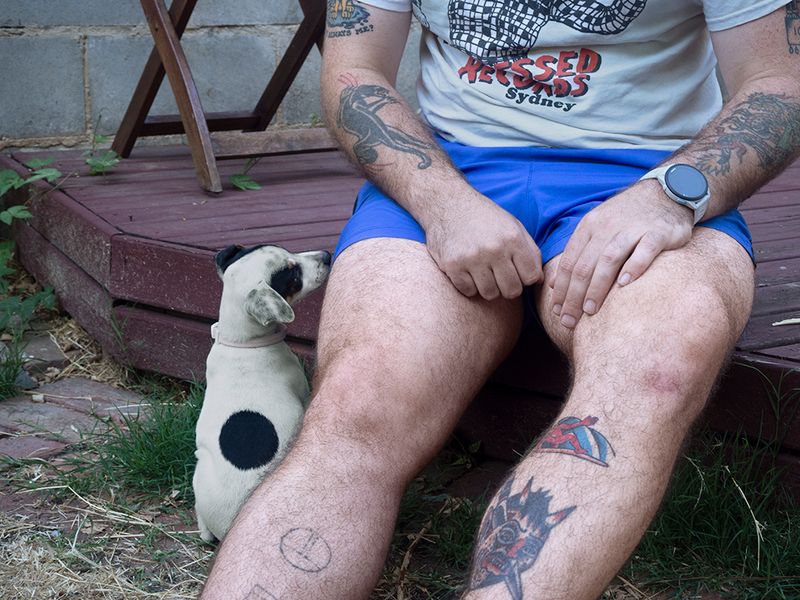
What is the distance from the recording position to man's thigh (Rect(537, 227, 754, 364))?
1604mm

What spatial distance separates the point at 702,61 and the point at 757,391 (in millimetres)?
655

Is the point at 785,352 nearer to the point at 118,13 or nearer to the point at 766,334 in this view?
the point at 766,334

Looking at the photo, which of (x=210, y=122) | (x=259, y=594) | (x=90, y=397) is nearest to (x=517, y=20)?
(x=259, y=594)

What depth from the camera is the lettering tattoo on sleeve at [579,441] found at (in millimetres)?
1522

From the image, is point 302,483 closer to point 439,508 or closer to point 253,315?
point 253,315

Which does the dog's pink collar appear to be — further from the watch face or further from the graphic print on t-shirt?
the watch face

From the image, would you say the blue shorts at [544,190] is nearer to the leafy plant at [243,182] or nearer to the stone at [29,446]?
the stone at [29,446]

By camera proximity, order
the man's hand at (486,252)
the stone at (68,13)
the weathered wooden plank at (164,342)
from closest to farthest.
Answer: the man's hand at (486,252) → the weathered wooden plank at (164,342) → the stone at (68,13)

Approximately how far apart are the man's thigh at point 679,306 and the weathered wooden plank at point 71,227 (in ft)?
5.79

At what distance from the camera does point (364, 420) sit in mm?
1726

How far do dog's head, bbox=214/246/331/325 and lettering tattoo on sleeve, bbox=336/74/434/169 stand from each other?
0.89 ft

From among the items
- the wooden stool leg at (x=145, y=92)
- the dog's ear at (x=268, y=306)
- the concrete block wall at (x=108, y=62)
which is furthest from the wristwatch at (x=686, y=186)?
the concrete block wall at (x=108, y=62)

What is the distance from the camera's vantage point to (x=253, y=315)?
216 cm

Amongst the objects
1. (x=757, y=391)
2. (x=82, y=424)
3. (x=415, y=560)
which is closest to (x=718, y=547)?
(x=757, y=391)
